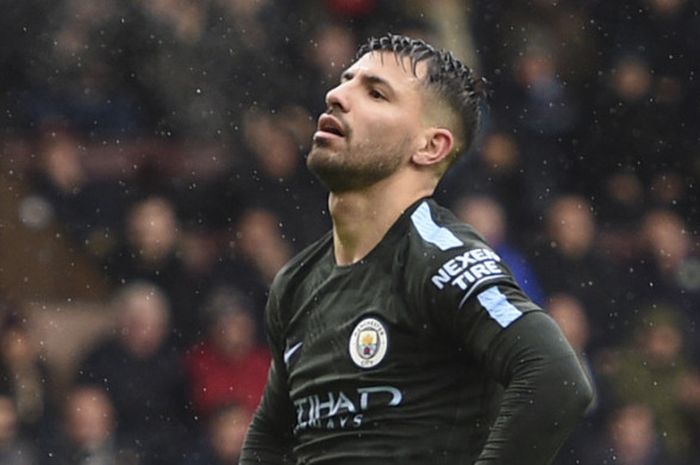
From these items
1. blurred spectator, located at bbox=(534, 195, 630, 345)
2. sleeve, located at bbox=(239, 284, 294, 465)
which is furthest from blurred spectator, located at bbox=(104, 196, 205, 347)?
sleeve, located at bbox=(239, 284, 294, 465)

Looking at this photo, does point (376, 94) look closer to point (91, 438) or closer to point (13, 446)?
point (91, 438)

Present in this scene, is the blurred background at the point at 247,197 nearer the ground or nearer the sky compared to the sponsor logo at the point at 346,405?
nearer the sky

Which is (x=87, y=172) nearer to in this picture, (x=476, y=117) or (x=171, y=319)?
(x=171, y=319)

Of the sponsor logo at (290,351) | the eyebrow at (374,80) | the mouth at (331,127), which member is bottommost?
the sponsor logo at (290,351)

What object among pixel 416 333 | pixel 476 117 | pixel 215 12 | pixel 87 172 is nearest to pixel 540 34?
pixel 215 12

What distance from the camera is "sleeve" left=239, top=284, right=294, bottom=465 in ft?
13.5

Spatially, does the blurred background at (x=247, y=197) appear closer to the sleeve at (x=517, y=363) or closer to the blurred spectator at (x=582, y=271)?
the blurred spectator at (x=582, y=271)

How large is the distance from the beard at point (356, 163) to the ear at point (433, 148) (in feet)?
0.15

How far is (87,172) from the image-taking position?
852cm

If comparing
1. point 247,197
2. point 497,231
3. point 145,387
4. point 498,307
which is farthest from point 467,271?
point 247,197

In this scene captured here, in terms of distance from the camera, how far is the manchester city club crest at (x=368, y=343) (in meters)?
3.74

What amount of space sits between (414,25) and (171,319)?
2217mm

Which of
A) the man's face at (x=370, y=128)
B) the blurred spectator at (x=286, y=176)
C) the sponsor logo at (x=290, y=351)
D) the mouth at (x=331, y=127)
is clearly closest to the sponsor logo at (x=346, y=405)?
the sponsor logo at (x=290, y=351)

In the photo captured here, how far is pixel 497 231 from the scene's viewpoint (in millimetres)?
8180
